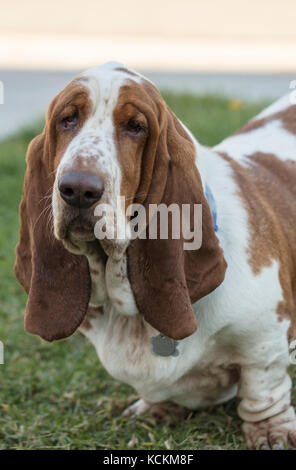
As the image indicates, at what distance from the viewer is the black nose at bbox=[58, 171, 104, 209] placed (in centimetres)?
239

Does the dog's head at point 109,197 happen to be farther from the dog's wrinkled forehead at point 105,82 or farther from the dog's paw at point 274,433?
the dog's paw at point 274,433

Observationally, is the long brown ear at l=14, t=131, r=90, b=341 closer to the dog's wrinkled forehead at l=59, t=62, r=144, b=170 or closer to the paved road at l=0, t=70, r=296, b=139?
the dog's wrinkled forehead at l=59, t=62, r=144, b=170

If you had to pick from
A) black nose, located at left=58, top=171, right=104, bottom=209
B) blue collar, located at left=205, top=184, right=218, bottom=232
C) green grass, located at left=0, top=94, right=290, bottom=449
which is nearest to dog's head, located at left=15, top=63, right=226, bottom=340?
black nose, located at left=58, top=171, right=104, bottom=209

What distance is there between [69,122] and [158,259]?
0.58 m

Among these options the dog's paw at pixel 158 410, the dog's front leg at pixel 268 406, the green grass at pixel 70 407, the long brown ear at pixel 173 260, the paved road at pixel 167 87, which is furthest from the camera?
the paved road at pixel 167 87

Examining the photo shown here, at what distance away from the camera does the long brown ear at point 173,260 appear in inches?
107

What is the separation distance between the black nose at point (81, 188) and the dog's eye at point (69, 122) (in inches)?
11.8

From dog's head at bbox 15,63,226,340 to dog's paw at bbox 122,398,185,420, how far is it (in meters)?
0.82

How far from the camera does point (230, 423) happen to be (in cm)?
337

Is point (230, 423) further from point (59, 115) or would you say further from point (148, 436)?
point (59, 115)

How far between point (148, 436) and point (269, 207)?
3.70ft

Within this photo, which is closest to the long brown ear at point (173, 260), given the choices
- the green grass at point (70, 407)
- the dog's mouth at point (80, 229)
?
the dog's mouth at point (80, 229)

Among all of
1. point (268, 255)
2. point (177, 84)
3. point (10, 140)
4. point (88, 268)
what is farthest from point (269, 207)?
point (177, 84)

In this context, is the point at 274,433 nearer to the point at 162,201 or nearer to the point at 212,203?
the point at 212,203
